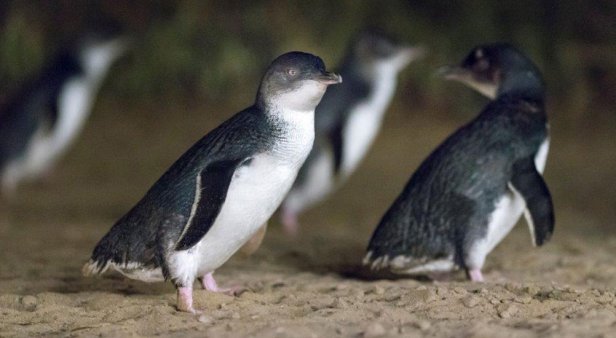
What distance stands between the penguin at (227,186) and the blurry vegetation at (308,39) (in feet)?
23.8

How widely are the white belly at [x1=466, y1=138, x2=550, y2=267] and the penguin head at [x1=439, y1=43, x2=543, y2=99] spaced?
54cm

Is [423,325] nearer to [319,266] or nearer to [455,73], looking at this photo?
[319,266]

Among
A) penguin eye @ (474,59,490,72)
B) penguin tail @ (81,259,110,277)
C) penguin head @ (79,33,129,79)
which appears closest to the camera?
penguin tail @ (81,259,110,277)

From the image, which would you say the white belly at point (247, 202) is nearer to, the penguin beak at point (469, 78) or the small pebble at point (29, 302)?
the small pebble at point (29, 302)

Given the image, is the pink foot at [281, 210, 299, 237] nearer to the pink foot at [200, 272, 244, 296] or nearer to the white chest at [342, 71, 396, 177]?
the white chest at [342, 71, 396, 177]

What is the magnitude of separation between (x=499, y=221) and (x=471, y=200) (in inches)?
6.1

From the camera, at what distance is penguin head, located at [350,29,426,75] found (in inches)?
328

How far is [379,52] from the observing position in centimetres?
834

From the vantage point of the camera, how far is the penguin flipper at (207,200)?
3916mm

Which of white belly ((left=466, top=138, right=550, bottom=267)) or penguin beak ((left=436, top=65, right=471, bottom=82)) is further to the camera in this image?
penguin beak ((left=436, top=65, right=471, bottom=82))

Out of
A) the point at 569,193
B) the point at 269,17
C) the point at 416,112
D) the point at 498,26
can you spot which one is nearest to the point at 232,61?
the point at 269,17

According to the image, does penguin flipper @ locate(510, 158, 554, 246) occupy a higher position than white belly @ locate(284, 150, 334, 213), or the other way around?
white belly @ locate(284, 150, 334, 213)

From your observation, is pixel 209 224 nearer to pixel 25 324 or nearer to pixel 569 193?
pixel 25 324

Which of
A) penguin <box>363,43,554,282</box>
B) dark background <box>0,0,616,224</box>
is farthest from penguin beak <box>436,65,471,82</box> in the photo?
dark background <box>0,0,616,224</box>
